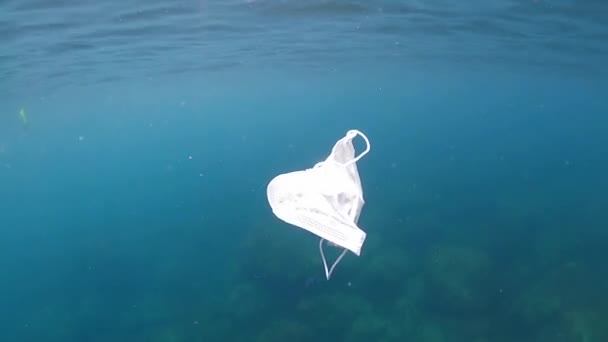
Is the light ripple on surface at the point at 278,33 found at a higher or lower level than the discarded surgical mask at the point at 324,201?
lower

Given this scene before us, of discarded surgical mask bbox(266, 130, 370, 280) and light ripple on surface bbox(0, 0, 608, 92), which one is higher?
discarded surgical mask bbox(266, 130, 370, 280)

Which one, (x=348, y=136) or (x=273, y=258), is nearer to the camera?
(x=348, y=136)

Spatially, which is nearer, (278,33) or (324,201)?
(324,201)

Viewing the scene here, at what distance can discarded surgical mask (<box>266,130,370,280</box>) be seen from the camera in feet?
14.0

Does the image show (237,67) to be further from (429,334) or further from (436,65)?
(429,334)

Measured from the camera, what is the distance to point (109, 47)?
18188 mm

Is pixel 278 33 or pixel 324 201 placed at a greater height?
pixel 324 201

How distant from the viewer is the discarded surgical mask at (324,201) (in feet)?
14.0

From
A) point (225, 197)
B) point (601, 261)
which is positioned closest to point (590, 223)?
point (601, 261)

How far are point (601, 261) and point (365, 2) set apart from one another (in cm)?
1069

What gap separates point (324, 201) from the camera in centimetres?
446

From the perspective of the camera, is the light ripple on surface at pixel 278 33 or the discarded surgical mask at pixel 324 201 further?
the light ripple on surface at pixel 278 33

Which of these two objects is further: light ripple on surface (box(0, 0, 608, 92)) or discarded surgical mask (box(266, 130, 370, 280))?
light ripple on surface (box(0, 0, 608, 92))

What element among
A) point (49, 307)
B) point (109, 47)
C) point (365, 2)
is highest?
point (365, 2)
